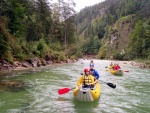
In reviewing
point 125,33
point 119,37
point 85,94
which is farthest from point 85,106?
point 125,33

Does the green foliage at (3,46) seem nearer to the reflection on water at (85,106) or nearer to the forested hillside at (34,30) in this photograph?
the forested hillside at (34,30)

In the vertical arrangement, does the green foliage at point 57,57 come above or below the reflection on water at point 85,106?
above

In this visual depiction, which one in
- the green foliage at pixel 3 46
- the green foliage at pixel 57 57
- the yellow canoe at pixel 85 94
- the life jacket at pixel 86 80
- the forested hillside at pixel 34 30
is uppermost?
the forested hillside at pixel 34 30

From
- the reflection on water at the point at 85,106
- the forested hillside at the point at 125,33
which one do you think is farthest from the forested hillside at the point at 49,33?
the reflection on water at the point at 85,106

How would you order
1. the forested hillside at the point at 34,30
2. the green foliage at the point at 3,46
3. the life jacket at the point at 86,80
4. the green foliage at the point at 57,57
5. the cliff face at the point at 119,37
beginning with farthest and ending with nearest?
the cliff face at the point at 119,37 → the green foliage at the point at 57,57 → the forested hillside at the point at 34,30 → the green foliage at the point at 3,46 → the life jacket at the point at 86,80

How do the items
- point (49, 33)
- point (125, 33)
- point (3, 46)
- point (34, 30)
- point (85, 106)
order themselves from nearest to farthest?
point (85, 106) → point (3, 46) → point (34, 30) → point (49, 33) → point (125, 33)

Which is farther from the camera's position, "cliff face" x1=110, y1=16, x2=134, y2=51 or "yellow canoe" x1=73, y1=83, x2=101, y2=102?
"cliff face" x1=110, y1=16, x2=134, y2=51

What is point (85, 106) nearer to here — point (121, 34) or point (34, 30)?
point (34, 30)

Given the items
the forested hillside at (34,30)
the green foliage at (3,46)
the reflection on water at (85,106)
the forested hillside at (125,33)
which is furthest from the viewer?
the forested hillside at (125,33)

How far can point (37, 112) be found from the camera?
7.48 meters

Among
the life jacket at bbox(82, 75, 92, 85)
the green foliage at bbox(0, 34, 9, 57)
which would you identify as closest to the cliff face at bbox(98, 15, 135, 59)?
the green foliage at bbox(0, 34, 9, 57)

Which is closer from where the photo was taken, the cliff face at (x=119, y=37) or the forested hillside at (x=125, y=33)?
the forested hillside at (x=125, y=33)

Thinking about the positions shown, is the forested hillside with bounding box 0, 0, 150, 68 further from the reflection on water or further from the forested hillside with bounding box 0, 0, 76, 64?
the reflection on water

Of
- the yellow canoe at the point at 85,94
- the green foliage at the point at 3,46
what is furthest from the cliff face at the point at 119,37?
the yellow canoe at the point at 85,94
